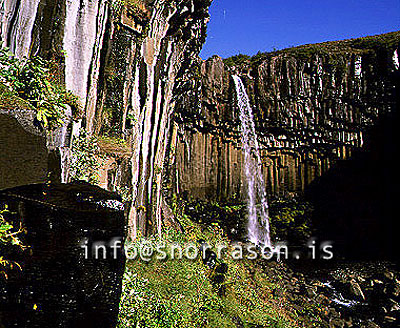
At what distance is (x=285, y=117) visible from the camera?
42.4 ft

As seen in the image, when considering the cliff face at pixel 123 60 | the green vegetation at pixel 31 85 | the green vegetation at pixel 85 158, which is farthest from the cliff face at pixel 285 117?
the green vegetation at pixel 31 85

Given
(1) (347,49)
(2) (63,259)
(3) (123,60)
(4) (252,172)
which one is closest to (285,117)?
(4) (252,172)

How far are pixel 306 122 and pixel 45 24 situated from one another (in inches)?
431

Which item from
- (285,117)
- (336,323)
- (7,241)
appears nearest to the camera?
(7,241)

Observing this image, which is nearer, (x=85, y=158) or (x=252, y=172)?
(x=85, y=158)

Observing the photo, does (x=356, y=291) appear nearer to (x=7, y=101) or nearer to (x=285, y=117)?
(x=285, y=117)

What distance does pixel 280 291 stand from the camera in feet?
26.8

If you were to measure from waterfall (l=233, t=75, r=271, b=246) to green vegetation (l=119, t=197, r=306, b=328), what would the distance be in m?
3.99

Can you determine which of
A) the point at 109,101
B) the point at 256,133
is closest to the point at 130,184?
the point at 109,101

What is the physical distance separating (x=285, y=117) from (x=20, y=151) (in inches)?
475

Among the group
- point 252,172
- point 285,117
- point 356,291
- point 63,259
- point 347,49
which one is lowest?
point 356,291

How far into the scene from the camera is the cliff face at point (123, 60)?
12.2 ft

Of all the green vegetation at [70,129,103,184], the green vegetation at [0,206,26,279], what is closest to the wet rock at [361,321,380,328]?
the green vegetation at [70,129,103,184]

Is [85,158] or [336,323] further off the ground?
[85,158]
